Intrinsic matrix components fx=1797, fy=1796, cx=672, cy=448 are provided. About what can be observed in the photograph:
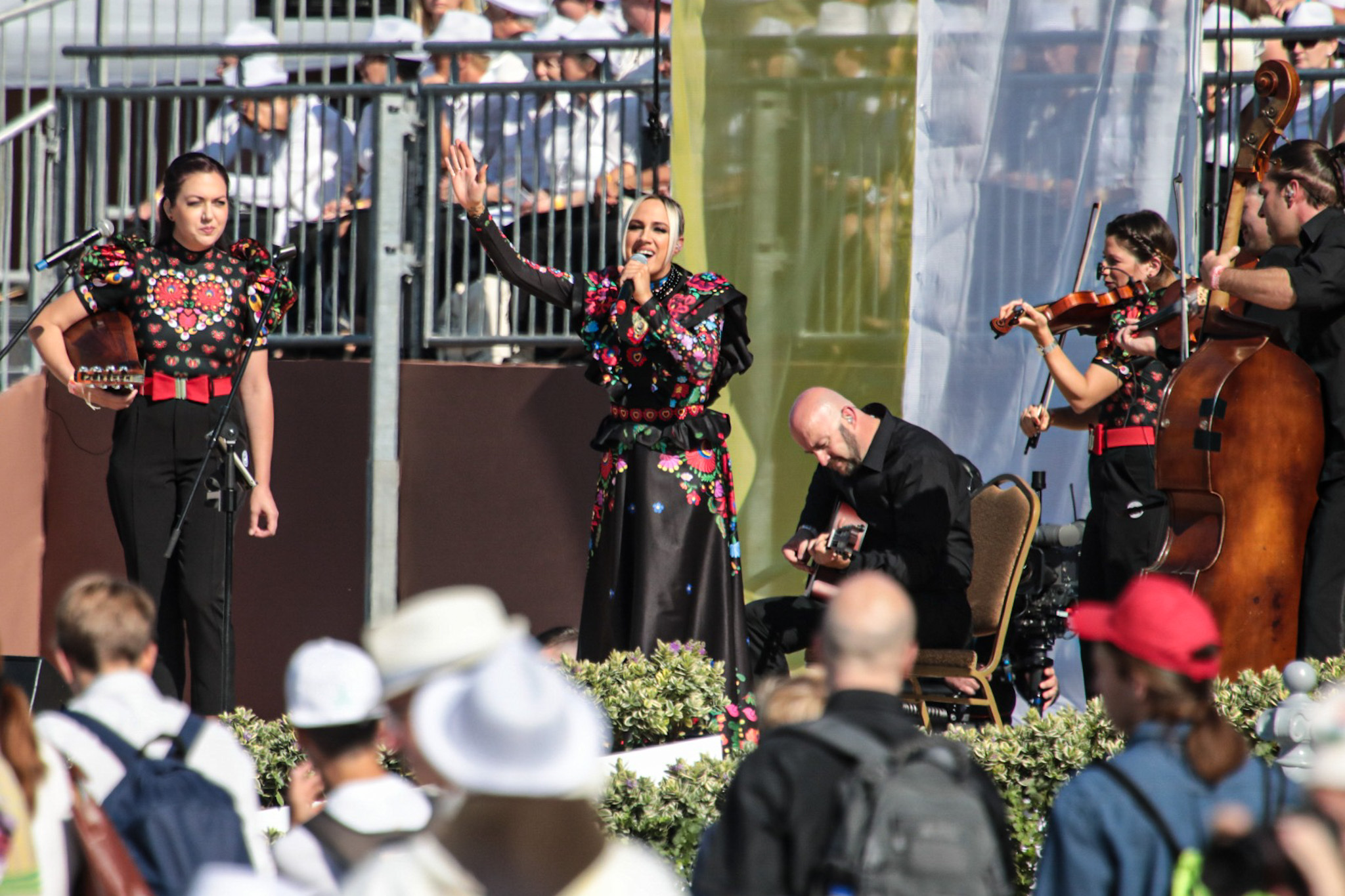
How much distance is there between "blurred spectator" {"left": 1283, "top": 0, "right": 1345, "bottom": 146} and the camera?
804 centimetres

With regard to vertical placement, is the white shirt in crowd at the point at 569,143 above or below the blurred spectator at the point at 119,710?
above

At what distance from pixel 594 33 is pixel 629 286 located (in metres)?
3.50

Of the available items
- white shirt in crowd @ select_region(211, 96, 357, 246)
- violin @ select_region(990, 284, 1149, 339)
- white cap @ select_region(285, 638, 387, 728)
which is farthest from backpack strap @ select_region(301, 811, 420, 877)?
white shirt in crowd @ select_region(211, 96, 357, 246)

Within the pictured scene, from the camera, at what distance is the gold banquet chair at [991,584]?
645 centimetres

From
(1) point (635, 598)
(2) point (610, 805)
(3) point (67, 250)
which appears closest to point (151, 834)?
(2) point (610, 805)

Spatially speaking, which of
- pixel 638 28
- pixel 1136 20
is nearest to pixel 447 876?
pixel 1136 20

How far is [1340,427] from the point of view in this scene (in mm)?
5395

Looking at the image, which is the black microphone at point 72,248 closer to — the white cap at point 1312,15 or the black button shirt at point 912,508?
the black button shirt at point 912,508

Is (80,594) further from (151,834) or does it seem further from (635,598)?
(635,598)

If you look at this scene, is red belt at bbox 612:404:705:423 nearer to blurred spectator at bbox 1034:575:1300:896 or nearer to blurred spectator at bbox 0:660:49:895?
blurred spectator at bbox 1034:575:1300:896

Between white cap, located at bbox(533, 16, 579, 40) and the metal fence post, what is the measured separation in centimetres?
96

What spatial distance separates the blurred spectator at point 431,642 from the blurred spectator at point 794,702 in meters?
0.87

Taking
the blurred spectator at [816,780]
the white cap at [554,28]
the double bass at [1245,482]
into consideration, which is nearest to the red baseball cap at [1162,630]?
the blurred spectator at [816,780]

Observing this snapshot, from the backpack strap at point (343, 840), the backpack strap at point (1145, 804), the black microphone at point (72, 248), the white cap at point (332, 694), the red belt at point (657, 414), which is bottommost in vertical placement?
the backpack strap at point (343, 840)
